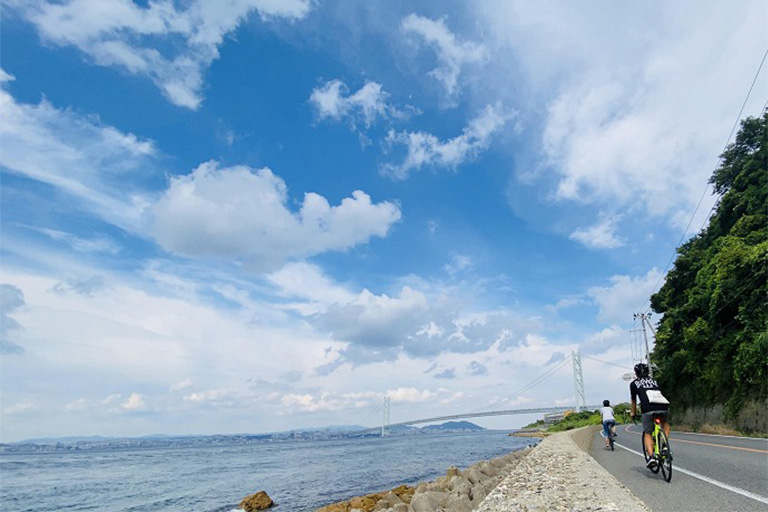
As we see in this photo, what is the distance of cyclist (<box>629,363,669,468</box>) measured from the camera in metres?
7.99

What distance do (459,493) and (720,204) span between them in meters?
31.6

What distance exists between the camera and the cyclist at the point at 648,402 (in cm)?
799

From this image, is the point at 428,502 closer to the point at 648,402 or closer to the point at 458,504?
the point at 458,504

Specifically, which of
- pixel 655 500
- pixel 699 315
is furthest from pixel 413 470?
pixel 655 500

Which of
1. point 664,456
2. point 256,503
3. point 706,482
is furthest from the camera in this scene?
A: point 256,503

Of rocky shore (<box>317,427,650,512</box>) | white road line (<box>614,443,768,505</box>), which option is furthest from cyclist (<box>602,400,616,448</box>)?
white road line (<box>614,443,768,505</box>)

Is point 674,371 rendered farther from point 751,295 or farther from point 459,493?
point 459,493

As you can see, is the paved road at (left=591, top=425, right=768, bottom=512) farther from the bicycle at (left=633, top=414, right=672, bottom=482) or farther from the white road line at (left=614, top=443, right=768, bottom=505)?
the bicycle at (left=633, top=414, right=672, bottom=482)

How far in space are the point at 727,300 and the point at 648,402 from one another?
19.9m

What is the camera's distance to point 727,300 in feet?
76.9

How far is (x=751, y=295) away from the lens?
21078mm

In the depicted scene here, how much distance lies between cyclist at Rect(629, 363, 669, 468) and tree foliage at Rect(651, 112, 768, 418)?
14.4 m

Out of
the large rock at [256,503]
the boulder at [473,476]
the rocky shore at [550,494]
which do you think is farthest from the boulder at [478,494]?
the large rock at [256,503]

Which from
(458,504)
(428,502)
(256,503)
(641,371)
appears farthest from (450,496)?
(256,503)
